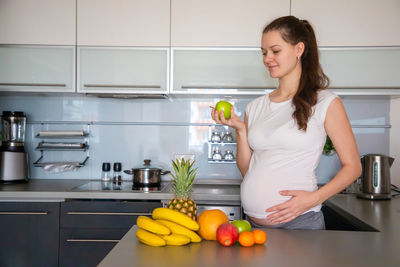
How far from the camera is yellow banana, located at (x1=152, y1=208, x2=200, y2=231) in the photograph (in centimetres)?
112

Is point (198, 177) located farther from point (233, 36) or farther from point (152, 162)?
point (233, 36)

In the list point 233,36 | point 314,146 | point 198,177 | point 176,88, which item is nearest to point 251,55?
point 233,36

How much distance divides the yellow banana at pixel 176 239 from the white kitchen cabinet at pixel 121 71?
1640 mm

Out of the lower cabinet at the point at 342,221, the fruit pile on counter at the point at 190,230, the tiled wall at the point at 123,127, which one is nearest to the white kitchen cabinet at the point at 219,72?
the tiled wall at the point at 123,127

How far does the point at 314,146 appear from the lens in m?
1.34

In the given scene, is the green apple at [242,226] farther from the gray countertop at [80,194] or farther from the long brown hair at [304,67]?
the gray countertop at [80,194]

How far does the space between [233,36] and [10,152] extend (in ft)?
5.87

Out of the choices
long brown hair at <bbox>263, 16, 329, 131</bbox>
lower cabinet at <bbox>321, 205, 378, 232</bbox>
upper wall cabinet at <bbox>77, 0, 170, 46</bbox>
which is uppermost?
upper wall cabinet at <bbox>77, 0, 170, 46</bbox>

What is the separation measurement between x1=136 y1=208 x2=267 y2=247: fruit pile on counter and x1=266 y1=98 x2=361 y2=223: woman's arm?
7.7 inches

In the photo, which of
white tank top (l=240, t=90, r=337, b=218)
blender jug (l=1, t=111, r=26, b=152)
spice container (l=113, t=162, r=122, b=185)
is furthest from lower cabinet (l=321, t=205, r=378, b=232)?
blender jug (l=1, t=111, r=26, b=152)

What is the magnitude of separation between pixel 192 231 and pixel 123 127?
1995 millimetres

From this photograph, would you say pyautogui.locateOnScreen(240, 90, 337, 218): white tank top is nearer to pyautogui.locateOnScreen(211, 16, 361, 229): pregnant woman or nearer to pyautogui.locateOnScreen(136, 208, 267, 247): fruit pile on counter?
pyautogui.locateOnScreen(211, 16, 361, 229): pregnant woman

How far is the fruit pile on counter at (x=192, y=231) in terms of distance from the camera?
1.08 meters

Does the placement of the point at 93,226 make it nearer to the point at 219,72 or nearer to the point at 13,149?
the point at 13,149
